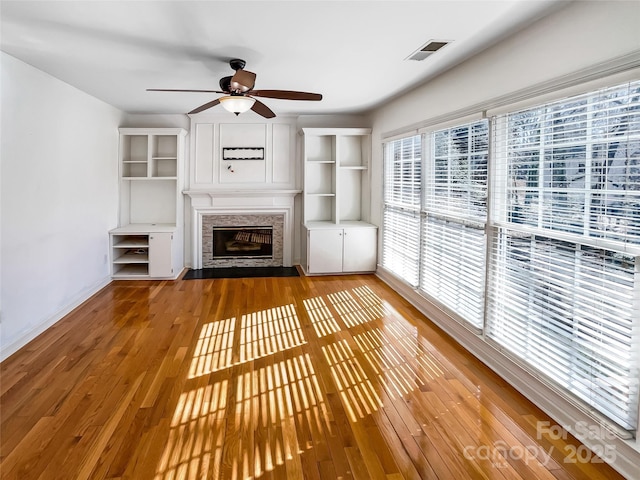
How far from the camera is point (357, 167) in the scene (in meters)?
6.36

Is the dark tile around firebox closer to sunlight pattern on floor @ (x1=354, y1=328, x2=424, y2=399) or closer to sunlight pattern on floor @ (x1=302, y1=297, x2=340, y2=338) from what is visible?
sunlight pattern on floor @ (x1=302, y1=297, x2=340, y2=338)

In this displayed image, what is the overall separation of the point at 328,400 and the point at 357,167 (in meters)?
4.34

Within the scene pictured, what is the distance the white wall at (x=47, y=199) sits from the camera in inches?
134

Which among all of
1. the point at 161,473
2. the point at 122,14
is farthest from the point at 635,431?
the point at 122,14

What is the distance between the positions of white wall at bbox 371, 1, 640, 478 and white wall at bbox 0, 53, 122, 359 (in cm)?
Answer: 384

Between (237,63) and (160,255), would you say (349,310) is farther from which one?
(160,255)

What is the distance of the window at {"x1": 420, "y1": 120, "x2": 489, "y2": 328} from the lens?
11.2 feet

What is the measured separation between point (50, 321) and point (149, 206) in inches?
107

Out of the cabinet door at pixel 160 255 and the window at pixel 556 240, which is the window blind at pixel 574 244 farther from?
the cabinet door at pixel 160 255

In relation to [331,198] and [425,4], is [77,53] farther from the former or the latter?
[331,198]

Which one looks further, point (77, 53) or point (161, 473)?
point (77, 53)

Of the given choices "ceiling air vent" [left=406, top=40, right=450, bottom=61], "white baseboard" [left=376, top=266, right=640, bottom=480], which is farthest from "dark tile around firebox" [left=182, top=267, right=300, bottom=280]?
"ceiling air vent" [left=406, top=40, right=450, bottom=61]

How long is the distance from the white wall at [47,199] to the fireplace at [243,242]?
173 centimetres

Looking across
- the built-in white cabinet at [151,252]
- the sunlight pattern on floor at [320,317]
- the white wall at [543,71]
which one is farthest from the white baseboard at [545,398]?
the built-in white cabinet at [151,252]
